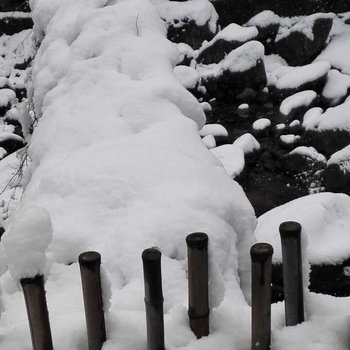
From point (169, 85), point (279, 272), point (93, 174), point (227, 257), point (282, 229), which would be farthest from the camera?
point (279, 272)

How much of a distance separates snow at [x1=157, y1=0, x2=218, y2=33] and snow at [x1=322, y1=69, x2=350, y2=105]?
11.1 feet

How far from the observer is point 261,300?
4.08 ft

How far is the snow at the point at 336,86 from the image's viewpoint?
942 cm

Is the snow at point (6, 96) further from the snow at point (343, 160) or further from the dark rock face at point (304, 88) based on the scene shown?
the snow at point (343, 160)

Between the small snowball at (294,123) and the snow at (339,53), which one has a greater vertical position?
the snow at (339,53)

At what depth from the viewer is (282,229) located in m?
1.22

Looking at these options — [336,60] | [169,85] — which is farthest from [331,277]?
[336,60]

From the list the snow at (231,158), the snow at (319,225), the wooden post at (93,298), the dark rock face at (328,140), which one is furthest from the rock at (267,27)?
the wooden post at (93,298)

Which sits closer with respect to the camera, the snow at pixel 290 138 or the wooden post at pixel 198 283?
the wooden post at pixel 198 283

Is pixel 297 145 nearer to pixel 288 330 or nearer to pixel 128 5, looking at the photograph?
pixel 128 5

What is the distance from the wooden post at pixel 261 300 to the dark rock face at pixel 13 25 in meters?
14.2

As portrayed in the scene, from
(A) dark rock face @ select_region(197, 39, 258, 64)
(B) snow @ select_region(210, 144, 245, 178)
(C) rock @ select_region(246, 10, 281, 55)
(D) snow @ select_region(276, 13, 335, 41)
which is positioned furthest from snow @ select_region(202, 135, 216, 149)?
(C) rock @ select_region(246, 10, 281, 55)

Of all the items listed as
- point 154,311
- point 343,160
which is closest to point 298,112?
point 343,160

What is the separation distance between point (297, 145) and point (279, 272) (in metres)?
4.18
